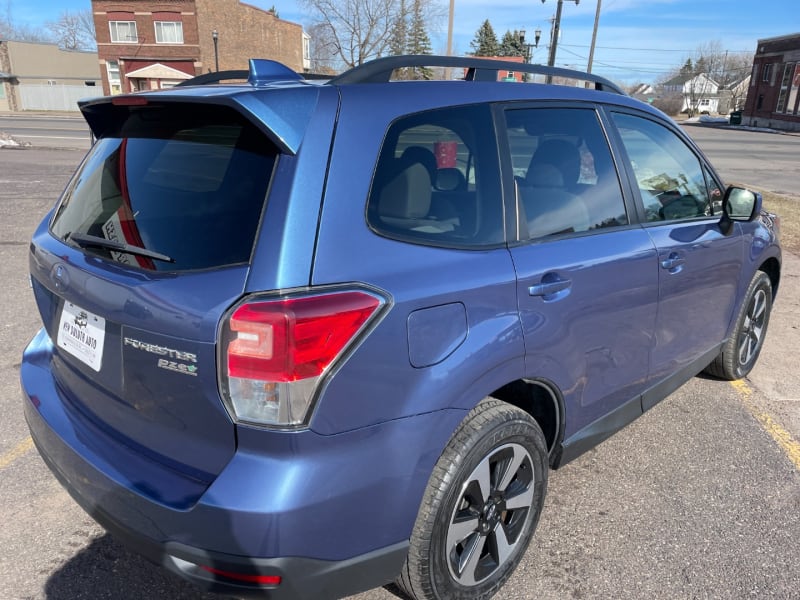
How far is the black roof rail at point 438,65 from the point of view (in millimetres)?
1975

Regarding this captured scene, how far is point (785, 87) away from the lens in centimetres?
4834

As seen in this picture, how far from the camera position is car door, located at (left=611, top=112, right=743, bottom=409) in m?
2.96

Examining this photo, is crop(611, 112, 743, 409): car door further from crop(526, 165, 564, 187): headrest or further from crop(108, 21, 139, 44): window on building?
crop(108, 21, 139, 44): window on building

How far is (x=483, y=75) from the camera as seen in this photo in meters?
2.42

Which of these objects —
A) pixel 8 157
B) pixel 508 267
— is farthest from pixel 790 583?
pixel 8 157

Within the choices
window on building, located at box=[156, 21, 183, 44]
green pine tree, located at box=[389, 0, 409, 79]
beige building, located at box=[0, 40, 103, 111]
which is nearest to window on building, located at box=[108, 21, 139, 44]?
window on building, located at box=[156, 21, 183, 44]

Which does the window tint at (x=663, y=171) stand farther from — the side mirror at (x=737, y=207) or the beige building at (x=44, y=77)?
the beige building at (x=44, y=77)

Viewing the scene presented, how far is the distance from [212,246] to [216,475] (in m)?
0.65

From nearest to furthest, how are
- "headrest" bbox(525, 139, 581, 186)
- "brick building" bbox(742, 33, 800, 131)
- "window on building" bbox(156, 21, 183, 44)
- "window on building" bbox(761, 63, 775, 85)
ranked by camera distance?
1. "headrest" bbox(525, 139, 581, 186)
2. "window on building" bbox(156, 21, 183, 44)
3. "brick building" bbox(742, 33, 800, 131)
4. "window on building" bbox(761, 63, 775, 85)

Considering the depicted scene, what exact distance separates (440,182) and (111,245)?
1.11 meters

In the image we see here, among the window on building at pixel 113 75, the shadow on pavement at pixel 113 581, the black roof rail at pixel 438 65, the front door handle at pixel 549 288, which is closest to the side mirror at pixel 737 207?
the black roof rail at pixel 438 65

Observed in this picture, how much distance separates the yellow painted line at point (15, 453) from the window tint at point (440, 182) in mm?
2481

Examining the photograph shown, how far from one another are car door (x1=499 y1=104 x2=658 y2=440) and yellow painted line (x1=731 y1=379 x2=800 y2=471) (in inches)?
45.4

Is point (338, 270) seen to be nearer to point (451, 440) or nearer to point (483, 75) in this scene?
point (451, 440)
